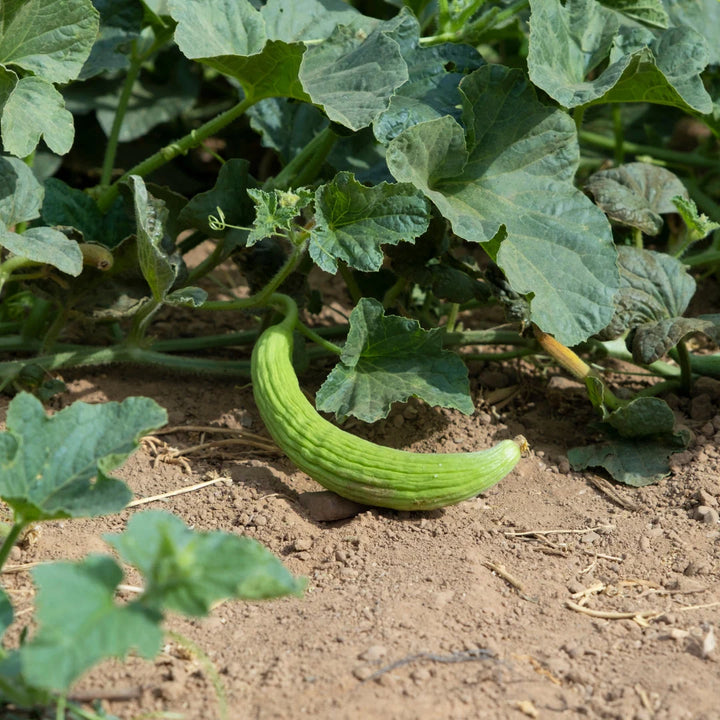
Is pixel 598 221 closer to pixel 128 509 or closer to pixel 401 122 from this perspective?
pixel 401 122

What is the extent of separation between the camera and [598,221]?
2789 mm

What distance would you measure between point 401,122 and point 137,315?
39.0 inches

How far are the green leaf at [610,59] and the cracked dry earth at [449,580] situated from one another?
953mm

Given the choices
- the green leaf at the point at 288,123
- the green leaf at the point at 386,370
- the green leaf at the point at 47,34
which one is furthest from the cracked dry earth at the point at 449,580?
the green leaf at the point at 47,34

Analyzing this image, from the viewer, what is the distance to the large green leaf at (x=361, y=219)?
2.54 m

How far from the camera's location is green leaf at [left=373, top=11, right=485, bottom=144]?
287 cm

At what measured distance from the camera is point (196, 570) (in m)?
1.53

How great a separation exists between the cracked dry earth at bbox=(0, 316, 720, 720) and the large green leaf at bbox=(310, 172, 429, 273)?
0.63 metres

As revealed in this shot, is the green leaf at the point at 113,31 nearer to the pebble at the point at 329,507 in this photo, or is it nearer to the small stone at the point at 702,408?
the pebble at the point at 329,507

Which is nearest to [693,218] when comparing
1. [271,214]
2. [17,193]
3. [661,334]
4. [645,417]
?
[661,334]

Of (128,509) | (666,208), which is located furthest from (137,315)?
(666,208)

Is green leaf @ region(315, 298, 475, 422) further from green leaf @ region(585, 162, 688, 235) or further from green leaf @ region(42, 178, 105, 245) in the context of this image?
green leaf @ region(42, 178, 105, 245)

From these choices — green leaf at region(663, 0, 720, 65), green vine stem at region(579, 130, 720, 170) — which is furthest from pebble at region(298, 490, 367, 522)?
green leaf at region(663, 0, 720, 65)

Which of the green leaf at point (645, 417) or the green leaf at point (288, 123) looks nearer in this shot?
the green leaf at point (645, 417)
